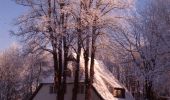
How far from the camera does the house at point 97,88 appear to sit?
40.5 meters

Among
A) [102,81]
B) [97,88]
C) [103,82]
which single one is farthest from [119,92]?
[97,88]

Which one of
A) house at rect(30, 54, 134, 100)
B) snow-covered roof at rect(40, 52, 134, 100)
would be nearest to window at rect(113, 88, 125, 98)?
house at rect(30, 54, 134, 100)

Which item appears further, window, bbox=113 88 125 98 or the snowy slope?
window, bbox=113 88 125 98

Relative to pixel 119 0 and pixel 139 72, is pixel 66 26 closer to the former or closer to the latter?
pixel 119 0

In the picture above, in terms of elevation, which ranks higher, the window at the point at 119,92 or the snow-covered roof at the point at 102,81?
the snow-covered roof at the point at 102,81

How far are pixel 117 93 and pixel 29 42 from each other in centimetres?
1366

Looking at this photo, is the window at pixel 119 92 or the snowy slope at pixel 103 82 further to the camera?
the window at pixel 119 92

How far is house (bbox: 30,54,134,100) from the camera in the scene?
40500 millimetres

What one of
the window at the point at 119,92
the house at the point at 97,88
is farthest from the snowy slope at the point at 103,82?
the window at the point at 119,92

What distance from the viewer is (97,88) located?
4016 cm

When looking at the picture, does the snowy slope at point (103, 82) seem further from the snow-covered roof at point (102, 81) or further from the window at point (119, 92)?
the window at point (119, 92)

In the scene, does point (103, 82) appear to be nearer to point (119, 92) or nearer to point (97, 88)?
point (97, 88)

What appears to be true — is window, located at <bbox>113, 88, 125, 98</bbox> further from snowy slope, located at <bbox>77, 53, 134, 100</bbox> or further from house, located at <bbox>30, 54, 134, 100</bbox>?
snowy slope, located at <bbox>77, 53, 134, 100</bbox>

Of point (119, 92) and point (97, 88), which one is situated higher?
point (97, 88)
